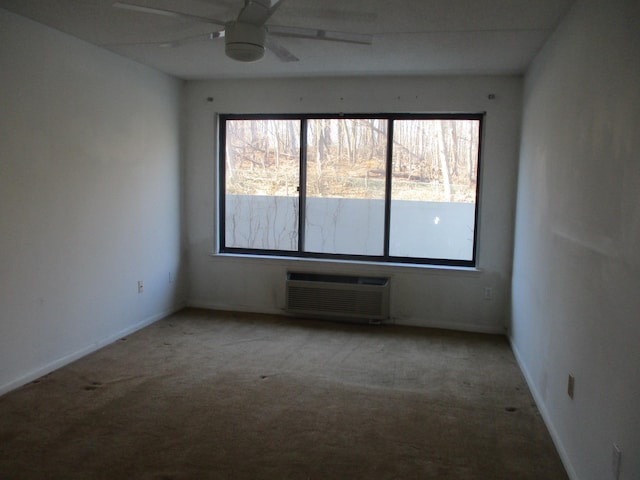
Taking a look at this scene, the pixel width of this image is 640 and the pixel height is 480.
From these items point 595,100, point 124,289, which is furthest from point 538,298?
point 124,289

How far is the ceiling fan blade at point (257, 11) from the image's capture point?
2.55 m

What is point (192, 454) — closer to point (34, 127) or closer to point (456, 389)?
point (456, 389)

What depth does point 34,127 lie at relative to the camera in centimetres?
337

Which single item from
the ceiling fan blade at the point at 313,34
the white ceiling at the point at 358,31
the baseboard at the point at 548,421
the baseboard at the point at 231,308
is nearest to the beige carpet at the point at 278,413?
the baseboard at the point at 548,421

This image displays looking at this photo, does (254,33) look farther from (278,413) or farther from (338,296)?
(338,296)

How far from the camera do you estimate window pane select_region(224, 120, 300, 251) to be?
5.20m

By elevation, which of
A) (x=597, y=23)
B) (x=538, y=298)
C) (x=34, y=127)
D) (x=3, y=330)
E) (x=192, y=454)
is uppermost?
(x=597, y=23)

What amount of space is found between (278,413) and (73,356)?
1.83 m

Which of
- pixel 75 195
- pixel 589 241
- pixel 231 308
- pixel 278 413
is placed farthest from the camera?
pixel 231 308

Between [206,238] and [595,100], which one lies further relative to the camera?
[206,238]

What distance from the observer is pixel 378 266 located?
16.3 feet

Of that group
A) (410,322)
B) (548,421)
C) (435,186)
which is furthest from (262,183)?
(548,421)

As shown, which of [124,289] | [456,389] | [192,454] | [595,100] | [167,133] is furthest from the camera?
[167,133]

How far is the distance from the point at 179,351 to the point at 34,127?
6.50 ft
